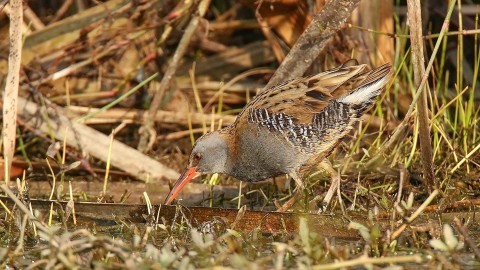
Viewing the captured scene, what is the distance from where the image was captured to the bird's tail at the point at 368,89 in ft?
14.4

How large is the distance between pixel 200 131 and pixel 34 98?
1.08 meters

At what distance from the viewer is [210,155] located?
4633 millimetres

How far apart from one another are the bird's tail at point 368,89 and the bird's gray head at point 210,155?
2.20 ft

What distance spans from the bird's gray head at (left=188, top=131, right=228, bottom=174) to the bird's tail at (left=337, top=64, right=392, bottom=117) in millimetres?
669

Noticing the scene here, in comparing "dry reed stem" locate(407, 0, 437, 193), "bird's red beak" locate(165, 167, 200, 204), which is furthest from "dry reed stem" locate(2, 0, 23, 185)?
"dry reed stem" locate(407, 0, 437, 193)

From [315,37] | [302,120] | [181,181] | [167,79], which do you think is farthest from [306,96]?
[167,79]

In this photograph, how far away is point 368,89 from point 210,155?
88cm

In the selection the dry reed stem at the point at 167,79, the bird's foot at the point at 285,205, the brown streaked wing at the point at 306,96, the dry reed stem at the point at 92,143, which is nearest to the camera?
the bird's foot at the point at 285,205

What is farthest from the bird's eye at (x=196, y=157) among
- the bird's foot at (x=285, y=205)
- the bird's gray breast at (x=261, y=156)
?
the bird's foot at (x=285, y=205)

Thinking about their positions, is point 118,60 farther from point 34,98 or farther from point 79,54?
point 34,98

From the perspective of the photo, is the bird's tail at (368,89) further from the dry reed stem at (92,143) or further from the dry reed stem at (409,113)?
the dry reed stem at (92,143)

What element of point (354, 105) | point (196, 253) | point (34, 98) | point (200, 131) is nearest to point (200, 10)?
point (200, 131)

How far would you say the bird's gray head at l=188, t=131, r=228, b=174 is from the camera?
4.63 meters

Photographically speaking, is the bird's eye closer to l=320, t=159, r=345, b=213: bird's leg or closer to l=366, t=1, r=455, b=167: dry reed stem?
l=320, t=159, r=345, b=213: bird's leg
